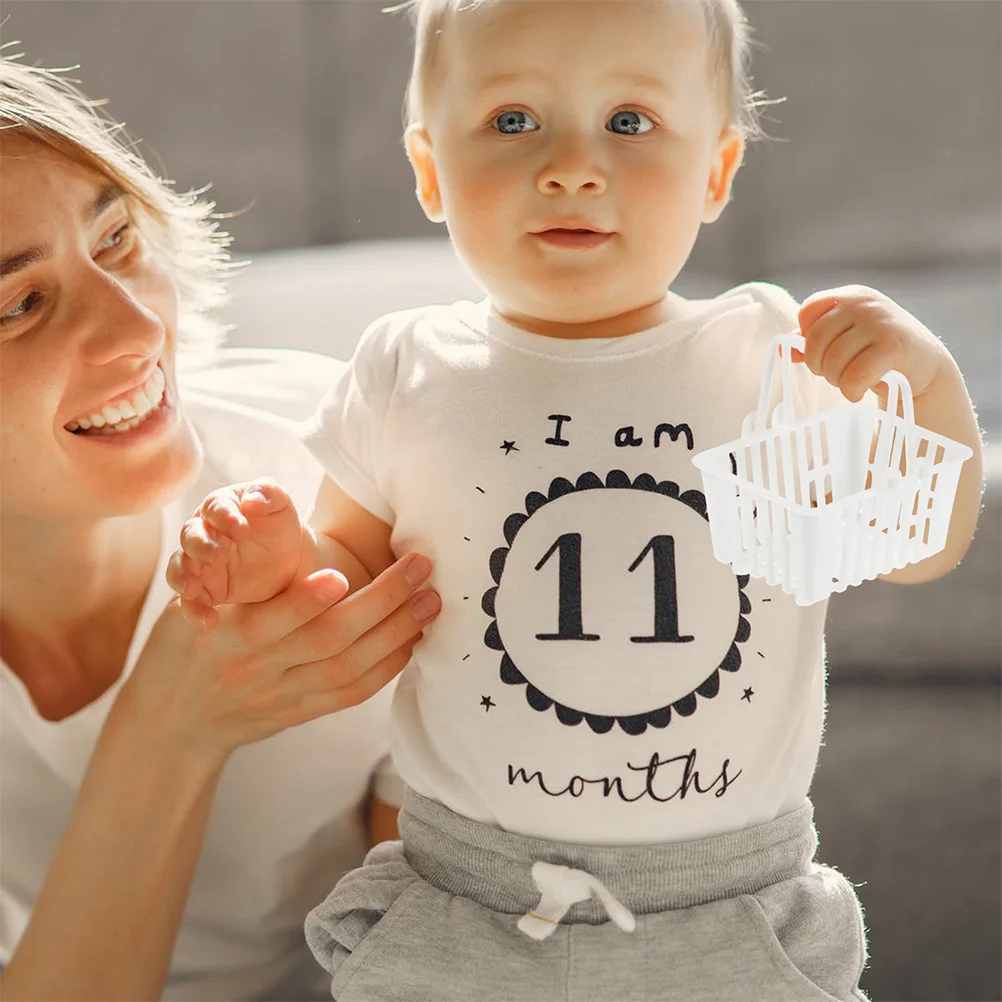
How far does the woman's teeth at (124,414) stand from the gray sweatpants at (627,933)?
347mm

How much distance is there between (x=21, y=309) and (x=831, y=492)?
54 cm

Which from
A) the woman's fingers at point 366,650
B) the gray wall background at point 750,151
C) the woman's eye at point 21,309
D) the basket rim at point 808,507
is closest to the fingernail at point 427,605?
the woman's fingers at point 366,650

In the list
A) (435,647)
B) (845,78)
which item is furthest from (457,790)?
(845,78)

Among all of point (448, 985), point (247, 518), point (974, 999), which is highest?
point (247, 518)

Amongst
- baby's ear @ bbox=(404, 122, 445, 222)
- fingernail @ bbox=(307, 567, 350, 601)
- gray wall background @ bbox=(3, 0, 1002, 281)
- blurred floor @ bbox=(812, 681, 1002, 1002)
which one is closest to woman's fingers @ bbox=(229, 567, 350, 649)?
fingernail @ bbox=(307, 567, 350, 601)

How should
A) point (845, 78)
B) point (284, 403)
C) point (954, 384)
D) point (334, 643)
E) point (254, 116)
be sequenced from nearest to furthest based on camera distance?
1. point (954, 384)
2. point (334, 643)
3. point (284, 403)
4. point (845, 78)
5. point (254, 116)

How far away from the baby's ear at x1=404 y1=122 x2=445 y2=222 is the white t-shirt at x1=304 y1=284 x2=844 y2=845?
97 millimetres

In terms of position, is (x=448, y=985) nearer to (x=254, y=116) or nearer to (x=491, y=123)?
(x=491, y=123)

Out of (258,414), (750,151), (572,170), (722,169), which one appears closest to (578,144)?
(572,170)

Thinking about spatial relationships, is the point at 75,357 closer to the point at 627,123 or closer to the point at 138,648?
the point at 138,648

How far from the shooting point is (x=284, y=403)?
1.17 meters

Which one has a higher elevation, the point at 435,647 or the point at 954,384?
the point at 954,384

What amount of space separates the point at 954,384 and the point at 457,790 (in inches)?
14.4

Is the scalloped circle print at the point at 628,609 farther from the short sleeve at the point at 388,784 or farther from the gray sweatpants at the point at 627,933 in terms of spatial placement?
the short sleeve at the point at 388,784
